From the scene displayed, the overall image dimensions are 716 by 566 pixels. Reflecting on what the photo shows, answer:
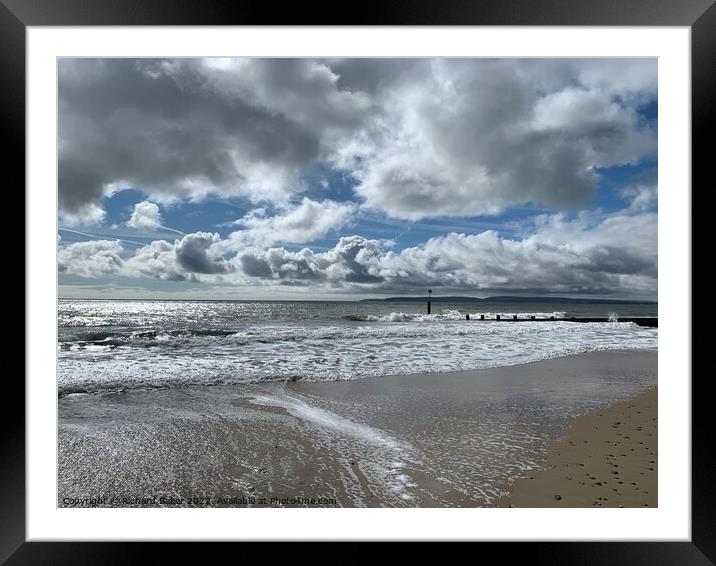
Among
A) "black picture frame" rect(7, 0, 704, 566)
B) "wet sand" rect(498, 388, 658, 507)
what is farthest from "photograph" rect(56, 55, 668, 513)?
"black picture frame" rect(7, 0, 704, 566)

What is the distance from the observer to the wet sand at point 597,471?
4.69 ft

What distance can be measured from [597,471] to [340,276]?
485cm

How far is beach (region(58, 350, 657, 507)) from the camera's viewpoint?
1.49m

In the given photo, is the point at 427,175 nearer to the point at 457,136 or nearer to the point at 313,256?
the point at 457,136

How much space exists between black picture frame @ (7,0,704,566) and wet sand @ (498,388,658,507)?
0.96 ft

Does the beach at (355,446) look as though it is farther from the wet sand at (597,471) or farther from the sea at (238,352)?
the sea at (238,352)

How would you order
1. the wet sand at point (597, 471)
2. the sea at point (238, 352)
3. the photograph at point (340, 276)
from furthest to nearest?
the sea at point (238, 352) → the photograph at point (340, 276) → the wet sand at point (597, 471)

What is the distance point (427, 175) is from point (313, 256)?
8.64 ft

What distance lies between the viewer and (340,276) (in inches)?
242
